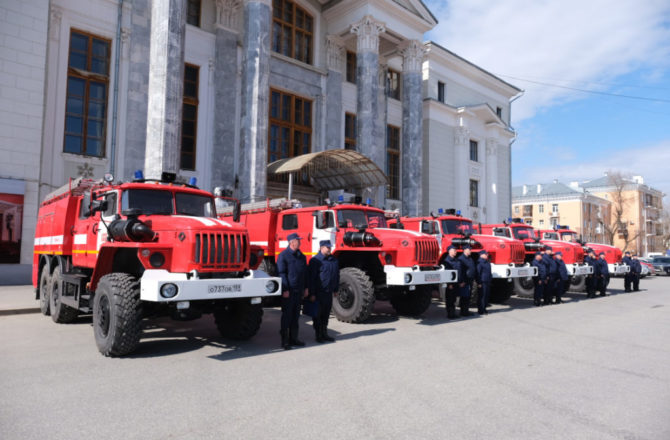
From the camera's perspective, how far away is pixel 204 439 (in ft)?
11.8

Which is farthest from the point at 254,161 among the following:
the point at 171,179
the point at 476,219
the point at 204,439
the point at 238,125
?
the point at 476,219

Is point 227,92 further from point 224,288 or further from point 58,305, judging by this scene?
point 224,288

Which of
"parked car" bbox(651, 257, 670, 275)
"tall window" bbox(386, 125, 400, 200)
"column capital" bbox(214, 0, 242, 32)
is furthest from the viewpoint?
"parked car" bbox(651, 257, 670, 275)

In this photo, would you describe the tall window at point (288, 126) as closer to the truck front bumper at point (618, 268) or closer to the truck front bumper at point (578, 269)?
the truck front bumper at point (578, 269)

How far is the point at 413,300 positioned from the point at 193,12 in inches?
595

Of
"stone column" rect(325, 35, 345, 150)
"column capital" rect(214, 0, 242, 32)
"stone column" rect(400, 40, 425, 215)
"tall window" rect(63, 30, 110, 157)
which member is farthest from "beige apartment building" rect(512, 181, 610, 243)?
"tall window" rect(63, 30, 110, 157)

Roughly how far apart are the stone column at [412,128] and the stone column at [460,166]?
6883mm

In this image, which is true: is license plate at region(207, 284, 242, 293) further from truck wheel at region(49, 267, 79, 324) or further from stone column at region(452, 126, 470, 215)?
stone column at region(452, 126, 470, 215)

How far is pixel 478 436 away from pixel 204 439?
86.0 inches

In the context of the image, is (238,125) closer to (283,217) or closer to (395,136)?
(283,217)

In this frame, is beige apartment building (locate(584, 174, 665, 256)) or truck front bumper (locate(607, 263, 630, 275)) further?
beige apartment building (locate(584, 174, 665, 256))

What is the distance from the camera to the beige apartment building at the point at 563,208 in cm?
6419

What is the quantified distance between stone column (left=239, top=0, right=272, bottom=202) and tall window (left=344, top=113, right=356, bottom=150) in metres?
7.26

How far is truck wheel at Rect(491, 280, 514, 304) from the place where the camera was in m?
13.1
